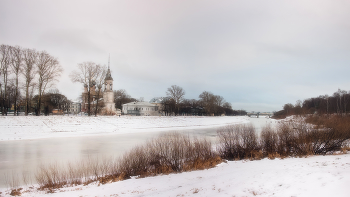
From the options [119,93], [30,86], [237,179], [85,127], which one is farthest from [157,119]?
[119,93]

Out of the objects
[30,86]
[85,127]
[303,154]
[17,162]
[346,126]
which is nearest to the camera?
[17,162]

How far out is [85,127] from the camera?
3288 centimetres

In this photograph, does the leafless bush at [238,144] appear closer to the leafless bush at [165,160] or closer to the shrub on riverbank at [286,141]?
the shrub on riverbank at [286,141]

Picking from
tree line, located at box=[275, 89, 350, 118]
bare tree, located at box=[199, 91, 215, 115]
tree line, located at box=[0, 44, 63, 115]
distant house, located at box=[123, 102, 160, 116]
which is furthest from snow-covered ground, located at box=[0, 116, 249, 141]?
bare tree, located at box=[199, 91, 215, 115]

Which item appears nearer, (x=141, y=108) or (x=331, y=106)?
(x=331, y=106)

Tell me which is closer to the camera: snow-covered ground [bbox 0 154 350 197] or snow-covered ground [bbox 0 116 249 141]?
snow-covered ground [bbox 0 154 350 197]

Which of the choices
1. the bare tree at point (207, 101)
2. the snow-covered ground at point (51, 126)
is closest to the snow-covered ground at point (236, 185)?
the snow-covered ground at point (51, 126)

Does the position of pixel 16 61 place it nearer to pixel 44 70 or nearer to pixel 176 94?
pixel 44 70

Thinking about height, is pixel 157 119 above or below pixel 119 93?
below

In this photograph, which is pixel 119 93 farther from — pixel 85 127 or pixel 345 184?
pixel 345 184

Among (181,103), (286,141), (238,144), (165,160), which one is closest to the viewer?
(165,160)

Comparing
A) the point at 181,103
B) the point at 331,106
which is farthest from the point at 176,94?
the point at 331,106

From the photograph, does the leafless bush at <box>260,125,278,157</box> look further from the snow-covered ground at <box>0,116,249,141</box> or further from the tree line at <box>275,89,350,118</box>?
the tree line at <box>275,89,350,118</box>

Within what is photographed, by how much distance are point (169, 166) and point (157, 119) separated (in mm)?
38649
